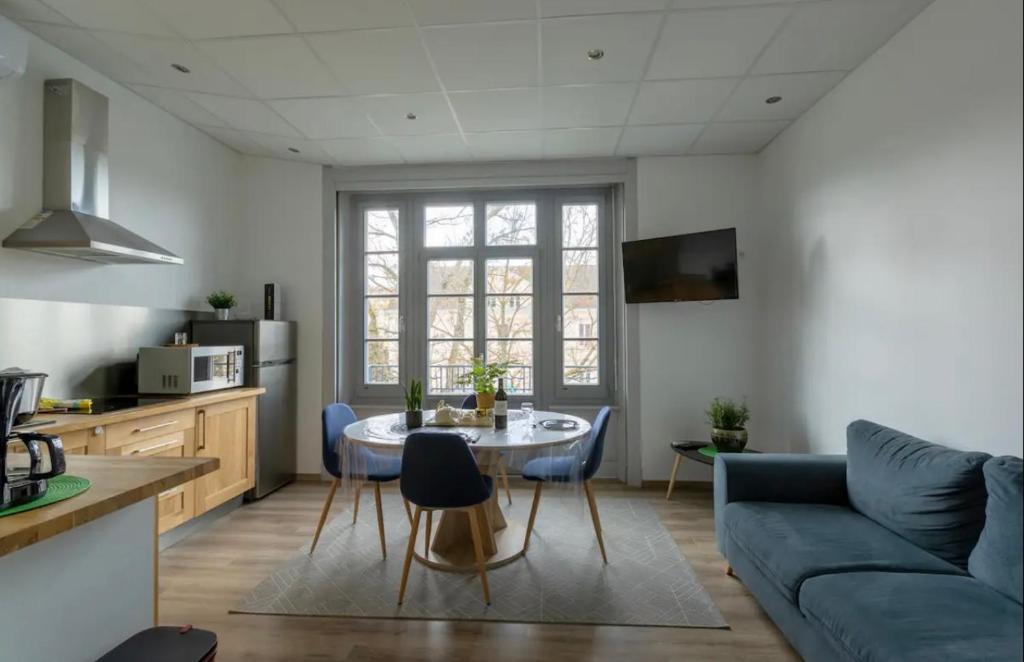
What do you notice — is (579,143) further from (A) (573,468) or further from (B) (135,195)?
(B) (135,195)

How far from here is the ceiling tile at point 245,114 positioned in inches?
123

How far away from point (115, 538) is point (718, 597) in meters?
2.52

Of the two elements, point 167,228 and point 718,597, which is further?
point 167,228

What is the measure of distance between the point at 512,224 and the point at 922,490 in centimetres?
A: 345

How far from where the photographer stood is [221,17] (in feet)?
7.45

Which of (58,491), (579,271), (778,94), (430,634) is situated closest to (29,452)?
(58,491)

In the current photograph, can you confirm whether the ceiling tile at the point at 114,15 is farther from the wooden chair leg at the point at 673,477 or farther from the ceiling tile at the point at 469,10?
the wooden chair leg at the point at 673,477

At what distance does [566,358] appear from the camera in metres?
4.30

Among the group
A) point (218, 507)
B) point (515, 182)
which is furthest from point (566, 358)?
point (218, 507)

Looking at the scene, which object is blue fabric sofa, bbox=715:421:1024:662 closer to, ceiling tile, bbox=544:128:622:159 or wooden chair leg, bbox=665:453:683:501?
wooden chair leg, bbox=665:453:683:501

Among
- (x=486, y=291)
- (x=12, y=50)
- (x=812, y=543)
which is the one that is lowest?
(x=812, y=543)

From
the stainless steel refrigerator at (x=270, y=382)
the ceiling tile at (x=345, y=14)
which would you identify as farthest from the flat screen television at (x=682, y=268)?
the stainless steel refrigerator at (x=270, y=382)

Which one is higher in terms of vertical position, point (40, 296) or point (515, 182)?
point (515, 182)

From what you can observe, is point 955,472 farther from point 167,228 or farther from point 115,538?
point 167,228
